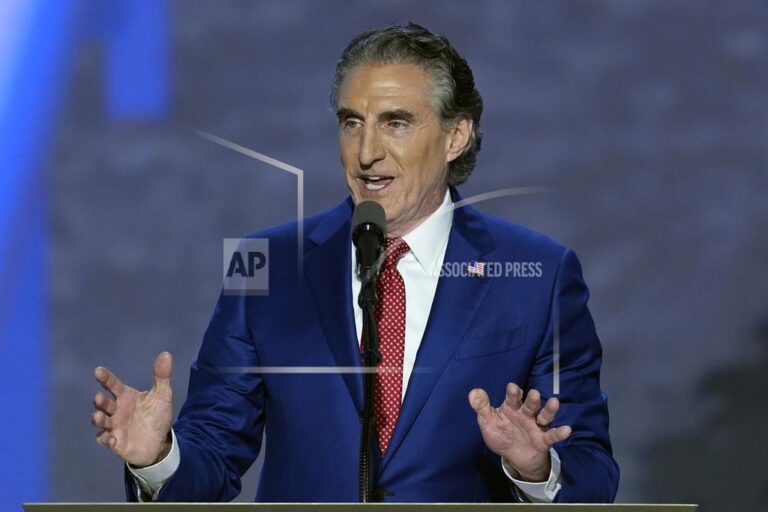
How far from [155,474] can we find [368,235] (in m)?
0.57

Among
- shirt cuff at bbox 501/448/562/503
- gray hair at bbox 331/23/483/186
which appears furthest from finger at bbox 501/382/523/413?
gray hair at bbox 331/23/483/186

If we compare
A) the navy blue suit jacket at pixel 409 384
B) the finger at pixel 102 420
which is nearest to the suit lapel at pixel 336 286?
the navy blue suit jacket at pixel 409 384

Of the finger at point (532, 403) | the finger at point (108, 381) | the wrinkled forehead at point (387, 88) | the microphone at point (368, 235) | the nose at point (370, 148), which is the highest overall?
the wrinkled forehead at point (387, 88)

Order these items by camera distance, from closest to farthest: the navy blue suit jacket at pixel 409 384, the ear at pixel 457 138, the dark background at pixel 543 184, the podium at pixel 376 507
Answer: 1. the podium at pixel 376 507
2. the navy blue suit jacket at pixel 409 384
3. the ear at pixel 457 138
4. the dark background at pixel 543 184

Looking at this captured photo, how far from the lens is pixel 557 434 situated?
1936 millimetres

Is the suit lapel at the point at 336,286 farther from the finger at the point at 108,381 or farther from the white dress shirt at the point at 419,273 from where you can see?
the finger at the point at 108,381

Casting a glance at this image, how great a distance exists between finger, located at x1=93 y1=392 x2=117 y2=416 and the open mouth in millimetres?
826

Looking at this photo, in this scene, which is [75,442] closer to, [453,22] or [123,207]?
[123,207]

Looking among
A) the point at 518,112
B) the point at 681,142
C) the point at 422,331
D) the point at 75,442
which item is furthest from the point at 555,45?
the point at 75,442

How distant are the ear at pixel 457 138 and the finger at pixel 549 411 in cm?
92

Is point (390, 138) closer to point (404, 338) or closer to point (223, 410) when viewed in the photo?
point (404, 338)

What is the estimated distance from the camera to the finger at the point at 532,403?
1924 mm

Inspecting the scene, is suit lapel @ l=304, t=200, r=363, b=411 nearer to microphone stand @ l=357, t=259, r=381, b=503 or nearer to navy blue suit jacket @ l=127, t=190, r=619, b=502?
navy blue suit jacket @ l=127, t=190, r=619, b=502

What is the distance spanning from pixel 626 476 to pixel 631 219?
24.3 inches
